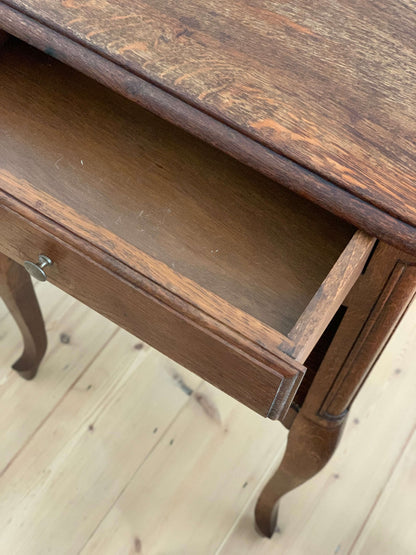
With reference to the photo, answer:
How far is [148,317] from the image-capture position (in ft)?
2.05

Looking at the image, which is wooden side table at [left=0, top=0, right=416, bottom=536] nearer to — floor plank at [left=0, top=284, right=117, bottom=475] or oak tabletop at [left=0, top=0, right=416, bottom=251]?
oak tabletop at [left=0, top=0, right=416, bottom=251]

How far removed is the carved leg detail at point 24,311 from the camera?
38.8 inches

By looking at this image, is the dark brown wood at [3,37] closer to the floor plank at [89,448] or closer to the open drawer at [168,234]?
the open drawer at [168,234]

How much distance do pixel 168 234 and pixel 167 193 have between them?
0.05 meters

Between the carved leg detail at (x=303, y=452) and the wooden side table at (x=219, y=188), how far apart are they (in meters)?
0.02

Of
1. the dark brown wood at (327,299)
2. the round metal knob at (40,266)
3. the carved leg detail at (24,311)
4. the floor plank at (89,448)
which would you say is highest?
the dark brown wood at (327,299)

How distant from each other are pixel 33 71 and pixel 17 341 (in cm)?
56

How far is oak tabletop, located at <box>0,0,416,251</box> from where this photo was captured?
2.02 ft

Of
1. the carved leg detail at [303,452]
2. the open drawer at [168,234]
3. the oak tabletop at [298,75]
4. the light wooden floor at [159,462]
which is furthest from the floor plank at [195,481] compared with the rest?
the oak tabletop at [298,75]

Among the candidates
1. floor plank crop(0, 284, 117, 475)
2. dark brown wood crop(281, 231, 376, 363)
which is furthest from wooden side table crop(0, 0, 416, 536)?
floor plank crop(0, 284, 117, 475)

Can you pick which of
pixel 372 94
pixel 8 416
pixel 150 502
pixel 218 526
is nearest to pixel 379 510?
pixel 218 526

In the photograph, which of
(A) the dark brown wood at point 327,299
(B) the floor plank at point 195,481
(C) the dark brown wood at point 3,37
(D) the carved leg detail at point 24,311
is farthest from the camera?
(B) the floor plank at point 195,481

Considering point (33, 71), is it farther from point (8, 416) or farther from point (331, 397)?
point (8, 416)

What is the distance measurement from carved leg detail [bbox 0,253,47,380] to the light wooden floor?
49 millimetres
